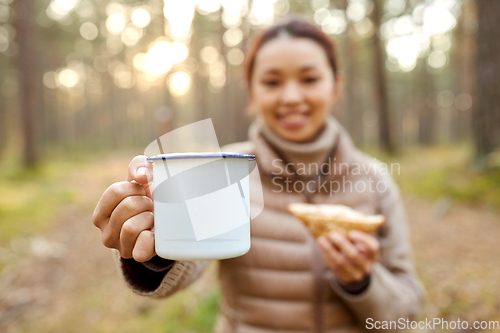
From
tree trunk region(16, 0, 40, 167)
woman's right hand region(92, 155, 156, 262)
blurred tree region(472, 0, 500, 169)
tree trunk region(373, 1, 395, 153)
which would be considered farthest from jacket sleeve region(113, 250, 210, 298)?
tree trunk region(373, 1, 395, 153)

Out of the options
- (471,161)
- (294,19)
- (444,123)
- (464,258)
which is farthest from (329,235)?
(444,123)

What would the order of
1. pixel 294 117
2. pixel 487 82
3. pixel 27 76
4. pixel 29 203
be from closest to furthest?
pixel 294 117
pixel 29 203
pixel 487 82
pixel 27 76

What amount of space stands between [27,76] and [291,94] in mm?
9379

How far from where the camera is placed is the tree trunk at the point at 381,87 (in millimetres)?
11000

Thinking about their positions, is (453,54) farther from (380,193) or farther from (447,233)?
(380,193)

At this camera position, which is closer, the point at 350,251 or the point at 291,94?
the point at 350,251

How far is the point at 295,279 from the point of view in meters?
1.97

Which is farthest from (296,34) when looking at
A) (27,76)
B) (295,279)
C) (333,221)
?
(27,76)

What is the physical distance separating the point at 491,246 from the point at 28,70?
10.6 m

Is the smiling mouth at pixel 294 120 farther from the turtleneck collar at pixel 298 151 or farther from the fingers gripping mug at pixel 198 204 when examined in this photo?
the fingers gripping mug at pixel 198 204

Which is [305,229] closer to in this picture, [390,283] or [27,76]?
[390,283]

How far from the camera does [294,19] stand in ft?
6.79

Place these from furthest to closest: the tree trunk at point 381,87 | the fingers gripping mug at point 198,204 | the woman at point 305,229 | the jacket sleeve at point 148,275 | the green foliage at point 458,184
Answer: the tree trunk at point 381,87 → the green foliage at point 458,184 → the woman at point 305,229 → the jacket sleeve at point 148,275 → the fingers gripping mug at point 198,204

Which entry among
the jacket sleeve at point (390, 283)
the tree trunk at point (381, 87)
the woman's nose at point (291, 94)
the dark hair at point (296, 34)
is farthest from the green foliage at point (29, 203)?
the tree trunk at point (381, 87)
